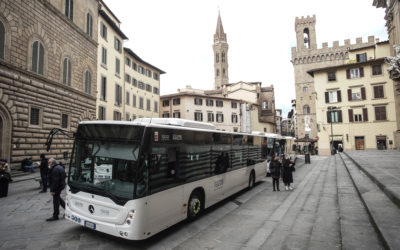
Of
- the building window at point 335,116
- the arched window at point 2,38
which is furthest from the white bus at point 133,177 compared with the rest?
the building window at point 335,116

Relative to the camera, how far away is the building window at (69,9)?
1697 centimetres

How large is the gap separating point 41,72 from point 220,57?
76482 mm

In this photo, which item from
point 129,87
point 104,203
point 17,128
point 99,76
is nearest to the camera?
point 104,203

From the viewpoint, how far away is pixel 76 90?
58.1 feet

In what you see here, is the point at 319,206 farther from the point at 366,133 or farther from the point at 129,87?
the point at 366,133

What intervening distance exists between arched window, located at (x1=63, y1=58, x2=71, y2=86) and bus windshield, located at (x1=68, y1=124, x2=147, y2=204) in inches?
543

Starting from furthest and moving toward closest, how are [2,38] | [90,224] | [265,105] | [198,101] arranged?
[265,105], [198,101], [2,38], [90,224]

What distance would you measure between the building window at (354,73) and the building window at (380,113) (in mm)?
5288

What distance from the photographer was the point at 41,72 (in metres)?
14.6

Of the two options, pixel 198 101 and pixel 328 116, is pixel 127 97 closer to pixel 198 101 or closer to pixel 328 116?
pixel 198 101

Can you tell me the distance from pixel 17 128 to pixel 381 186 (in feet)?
56.5

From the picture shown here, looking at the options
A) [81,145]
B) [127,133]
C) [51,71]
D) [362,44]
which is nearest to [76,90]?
[51,71]

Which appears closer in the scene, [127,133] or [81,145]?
Answer: [127,133]

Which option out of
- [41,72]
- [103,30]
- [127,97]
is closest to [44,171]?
[41,72]
